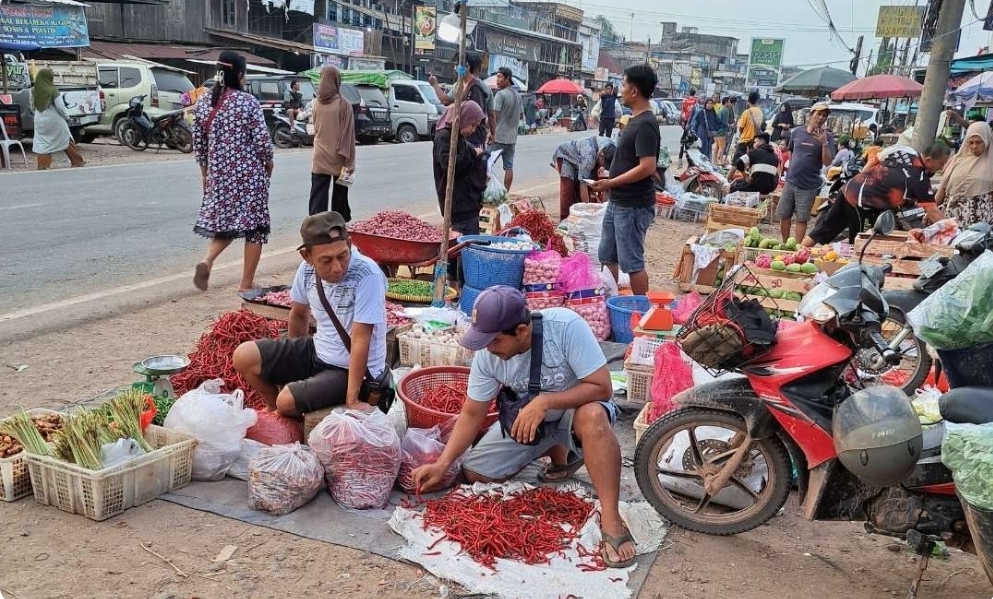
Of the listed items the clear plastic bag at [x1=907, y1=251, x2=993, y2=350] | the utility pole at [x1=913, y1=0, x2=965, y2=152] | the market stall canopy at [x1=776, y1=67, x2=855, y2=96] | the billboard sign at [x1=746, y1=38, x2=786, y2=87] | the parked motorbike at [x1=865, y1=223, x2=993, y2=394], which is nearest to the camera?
the clear plastic bag at [x1=907, y1=251, x2=993, y2=350]

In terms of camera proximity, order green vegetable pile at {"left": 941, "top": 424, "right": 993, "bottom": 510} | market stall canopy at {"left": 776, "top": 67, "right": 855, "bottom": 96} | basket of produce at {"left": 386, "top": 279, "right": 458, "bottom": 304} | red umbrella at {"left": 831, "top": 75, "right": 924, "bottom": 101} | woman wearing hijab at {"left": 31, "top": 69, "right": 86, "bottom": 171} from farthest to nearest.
Result: 1. market stall canopy at {"left": 776, "top": 67, "right": 855, "bottom": 96}
2. red umbrella at {"left": 831, "top": 75, "right": 924, "bottom": 101}
3. woman wearing hijab at {"left": 31, "top": 69, "right": 86, "bottom": 171}
4. basket of produce at {"left": 386, "top": 279, "right": 458, "bottom": 304}
5. green vegetable pile at {"left": 941, "top": 424, "right": 993, "bottom": 510}

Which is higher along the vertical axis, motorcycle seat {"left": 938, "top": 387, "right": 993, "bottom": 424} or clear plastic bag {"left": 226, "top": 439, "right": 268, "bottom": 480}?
motorcycle seat {"left": 938, "top": 387, "right": 993, "bottom": 424}

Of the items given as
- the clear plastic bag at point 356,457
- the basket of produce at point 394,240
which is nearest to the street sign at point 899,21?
the basket of produce at point 394,240

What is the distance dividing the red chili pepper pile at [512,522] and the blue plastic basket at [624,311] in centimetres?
261

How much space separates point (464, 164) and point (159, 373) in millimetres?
3744

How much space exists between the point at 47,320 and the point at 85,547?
3362mm

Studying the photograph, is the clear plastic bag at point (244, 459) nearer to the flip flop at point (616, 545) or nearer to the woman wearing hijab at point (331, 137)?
the flip flop at point (616, 545)

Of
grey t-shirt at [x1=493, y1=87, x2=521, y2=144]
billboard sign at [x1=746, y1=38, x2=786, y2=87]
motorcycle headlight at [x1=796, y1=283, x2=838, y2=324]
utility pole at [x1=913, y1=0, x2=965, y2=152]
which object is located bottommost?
motorcycle headlight at [x1=796, y1=283, x2=838, y2=324]

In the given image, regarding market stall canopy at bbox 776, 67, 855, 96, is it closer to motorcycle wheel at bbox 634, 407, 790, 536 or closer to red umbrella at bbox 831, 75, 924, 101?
red umbrella at bbox 831, 75, 924, 101

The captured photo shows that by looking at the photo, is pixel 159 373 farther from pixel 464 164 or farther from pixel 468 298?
pixel 464 164

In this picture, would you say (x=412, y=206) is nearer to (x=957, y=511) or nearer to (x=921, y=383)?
(x=921, y=383)

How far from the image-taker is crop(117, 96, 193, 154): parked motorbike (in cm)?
1748

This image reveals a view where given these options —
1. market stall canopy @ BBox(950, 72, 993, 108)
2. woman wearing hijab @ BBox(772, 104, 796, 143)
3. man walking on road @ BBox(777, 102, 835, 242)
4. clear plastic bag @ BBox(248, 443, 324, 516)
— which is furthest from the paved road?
market stall canopy @ BBox(950, 72, 993, 108)

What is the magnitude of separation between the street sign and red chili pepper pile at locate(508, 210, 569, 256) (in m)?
20.2
